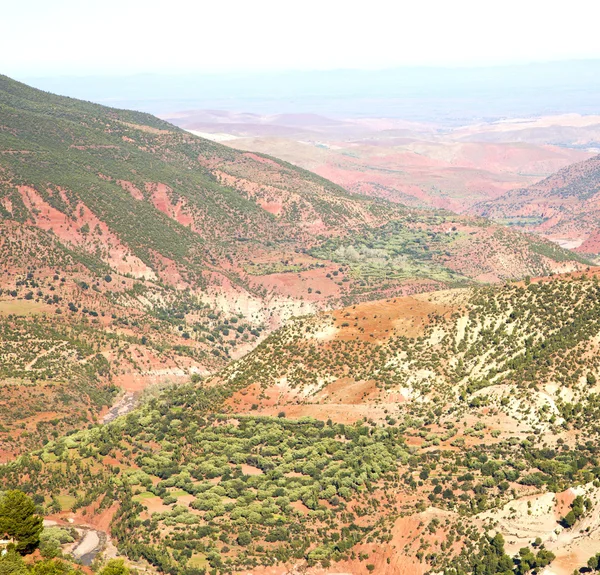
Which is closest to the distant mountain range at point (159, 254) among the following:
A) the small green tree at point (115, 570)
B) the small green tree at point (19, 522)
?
the small green tree at point (19, 522)

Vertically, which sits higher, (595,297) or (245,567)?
(595,297)

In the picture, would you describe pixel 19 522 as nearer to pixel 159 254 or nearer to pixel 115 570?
pixel 115 570

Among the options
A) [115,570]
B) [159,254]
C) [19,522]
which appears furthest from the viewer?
[159,254]

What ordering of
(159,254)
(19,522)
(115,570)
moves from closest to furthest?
1. (115,570)
2. (19,522)
3. (159,254)

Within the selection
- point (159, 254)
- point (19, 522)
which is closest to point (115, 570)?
point (19, 522)

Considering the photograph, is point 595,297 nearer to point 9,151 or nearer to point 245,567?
point 245,567

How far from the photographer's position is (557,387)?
7012 centimetres

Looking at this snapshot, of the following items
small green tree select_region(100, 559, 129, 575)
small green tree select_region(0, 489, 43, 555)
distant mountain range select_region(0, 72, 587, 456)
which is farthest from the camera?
distant mountain range select_region(0, 72, 587, 456)

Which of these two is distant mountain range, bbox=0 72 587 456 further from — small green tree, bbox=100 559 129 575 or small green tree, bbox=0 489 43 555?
small green tree, bbox=100 559 129 575

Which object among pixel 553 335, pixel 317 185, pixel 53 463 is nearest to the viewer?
pixel 53 463

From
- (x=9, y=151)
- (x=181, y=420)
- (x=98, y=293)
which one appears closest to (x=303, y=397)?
(x=181, y=420)

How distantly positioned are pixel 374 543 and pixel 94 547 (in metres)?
18.1

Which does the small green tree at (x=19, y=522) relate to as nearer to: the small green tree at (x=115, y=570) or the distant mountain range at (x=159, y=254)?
the small green tree at (x=115, y=570)

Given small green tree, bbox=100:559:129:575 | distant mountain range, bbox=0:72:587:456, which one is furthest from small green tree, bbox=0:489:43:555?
distant mountain range, bbox=0:72:587:456
